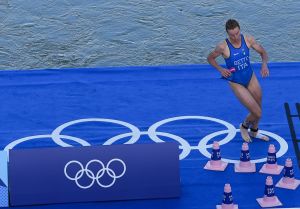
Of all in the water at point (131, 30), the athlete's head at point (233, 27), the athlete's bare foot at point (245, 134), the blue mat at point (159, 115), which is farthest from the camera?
the water at point (131, 30)

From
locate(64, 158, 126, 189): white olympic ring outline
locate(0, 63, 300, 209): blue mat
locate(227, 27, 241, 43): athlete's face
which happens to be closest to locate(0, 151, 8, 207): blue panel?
locate(0, 63, 300, 209): blue mat

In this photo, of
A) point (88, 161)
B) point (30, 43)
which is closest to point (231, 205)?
point (88, 161)

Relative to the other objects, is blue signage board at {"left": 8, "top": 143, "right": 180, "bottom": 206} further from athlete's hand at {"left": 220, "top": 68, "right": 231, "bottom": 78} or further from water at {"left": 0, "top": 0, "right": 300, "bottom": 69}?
water at {"left": 0, "top": 0, "right": 300, "bottom": 69}

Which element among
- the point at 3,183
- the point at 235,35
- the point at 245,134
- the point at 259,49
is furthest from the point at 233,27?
the point at 3,183

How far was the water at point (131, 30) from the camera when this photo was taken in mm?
13719

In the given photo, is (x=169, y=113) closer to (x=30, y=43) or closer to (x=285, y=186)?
(x=285, y=186)

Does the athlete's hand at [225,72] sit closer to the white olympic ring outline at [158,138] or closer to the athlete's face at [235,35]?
the athlete's face at [235,35]

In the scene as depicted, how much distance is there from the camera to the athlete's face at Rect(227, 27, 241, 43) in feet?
32.9

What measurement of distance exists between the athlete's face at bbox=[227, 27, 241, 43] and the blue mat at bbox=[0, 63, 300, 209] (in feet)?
4.34

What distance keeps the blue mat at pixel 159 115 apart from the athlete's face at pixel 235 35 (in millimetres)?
1323

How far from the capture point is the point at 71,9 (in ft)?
51.4

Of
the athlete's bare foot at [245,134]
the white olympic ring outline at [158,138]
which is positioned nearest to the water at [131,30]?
the white olympic ring outline at [158,138]

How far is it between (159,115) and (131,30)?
3.97 metres

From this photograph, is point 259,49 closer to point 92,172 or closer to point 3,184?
point 92,172
